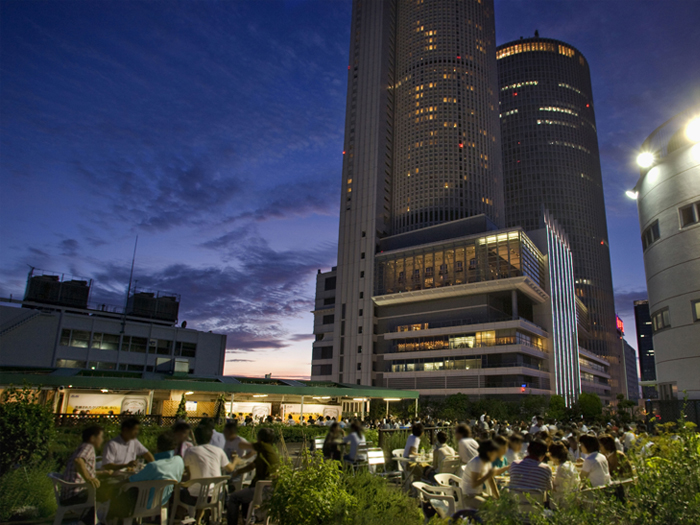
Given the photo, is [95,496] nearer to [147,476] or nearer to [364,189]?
[147,476]

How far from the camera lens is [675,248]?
80.1ft

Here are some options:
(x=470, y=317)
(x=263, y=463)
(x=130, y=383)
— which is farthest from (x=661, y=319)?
(x=470, y=317)

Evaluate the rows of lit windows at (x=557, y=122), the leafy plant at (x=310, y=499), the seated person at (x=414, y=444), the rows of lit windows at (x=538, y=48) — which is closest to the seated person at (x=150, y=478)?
the leafy plant at (x=310, y=499)

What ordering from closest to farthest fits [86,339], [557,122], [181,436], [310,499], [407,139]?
1. [310,499]
2. [181,436]
3. [86,339]
4. [407,139]
5. [557,122]

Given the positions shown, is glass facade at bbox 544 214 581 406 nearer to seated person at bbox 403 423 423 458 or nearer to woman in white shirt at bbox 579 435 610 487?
seated person at bbox 403 423 423 458

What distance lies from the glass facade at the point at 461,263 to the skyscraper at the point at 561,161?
81.2 meters

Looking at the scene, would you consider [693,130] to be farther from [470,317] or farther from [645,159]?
[470,317]

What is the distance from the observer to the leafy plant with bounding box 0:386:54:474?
8930mm

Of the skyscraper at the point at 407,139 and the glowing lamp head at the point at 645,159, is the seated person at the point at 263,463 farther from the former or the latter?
the skyscraper at the point at 407,139

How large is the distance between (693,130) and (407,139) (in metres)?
80.4

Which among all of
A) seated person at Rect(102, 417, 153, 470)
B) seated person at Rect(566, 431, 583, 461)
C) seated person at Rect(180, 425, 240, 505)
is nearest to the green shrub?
seated person at Rect(102, 417, 153, 470)

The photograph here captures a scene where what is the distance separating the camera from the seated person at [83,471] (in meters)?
6.34

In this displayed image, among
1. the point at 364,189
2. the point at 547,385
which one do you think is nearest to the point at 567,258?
the point at 547,385

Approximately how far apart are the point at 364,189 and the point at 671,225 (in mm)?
71373
